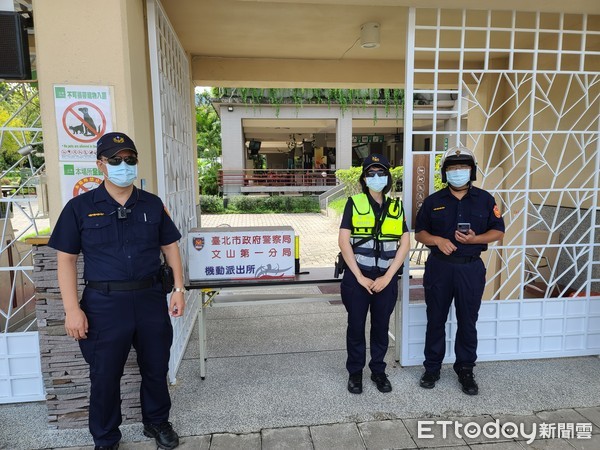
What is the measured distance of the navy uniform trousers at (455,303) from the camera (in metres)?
3.02

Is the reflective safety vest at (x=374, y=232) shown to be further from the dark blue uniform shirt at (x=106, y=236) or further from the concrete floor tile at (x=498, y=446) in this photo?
the dark blue uniform shirt at (x=106, y=236)

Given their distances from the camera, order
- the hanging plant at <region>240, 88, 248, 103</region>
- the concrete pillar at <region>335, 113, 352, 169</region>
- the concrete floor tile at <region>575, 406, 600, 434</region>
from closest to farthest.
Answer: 1. the concrete floor tile at <region>575, 406, 600, 434</region>
2. the hanging plant at <region>240, 88, 248, 103</region>
3. the concrete pillar at <region>335, 113, 352, 169</region>

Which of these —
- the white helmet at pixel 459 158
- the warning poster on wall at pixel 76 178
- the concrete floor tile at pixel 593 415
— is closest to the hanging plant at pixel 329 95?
the white helmet at pixel 459 158

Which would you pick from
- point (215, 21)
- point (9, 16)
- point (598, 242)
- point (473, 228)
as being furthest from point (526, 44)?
point (9, 16)

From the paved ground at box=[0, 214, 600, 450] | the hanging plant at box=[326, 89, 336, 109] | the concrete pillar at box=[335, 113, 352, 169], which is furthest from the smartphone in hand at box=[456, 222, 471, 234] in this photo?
the concrete pillar at box=[335, 113, 352, 169]

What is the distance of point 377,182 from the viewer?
2.90 metres

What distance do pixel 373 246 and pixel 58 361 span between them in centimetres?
219

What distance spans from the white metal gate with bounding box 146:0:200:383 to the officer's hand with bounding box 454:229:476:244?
2.21 meters

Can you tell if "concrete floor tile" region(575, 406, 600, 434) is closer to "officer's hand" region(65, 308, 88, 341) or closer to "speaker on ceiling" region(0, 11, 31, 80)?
"officer's hand" region(65, 308, 88, 341)

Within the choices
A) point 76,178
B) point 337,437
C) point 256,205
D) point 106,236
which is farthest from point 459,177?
point 256,205

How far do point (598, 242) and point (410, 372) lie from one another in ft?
6.96

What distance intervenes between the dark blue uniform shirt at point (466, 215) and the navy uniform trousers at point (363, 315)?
54 cm

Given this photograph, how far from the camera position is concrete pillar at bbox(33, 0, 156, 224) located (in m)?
2.50

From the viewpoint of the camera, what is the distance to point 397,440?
102 inches
